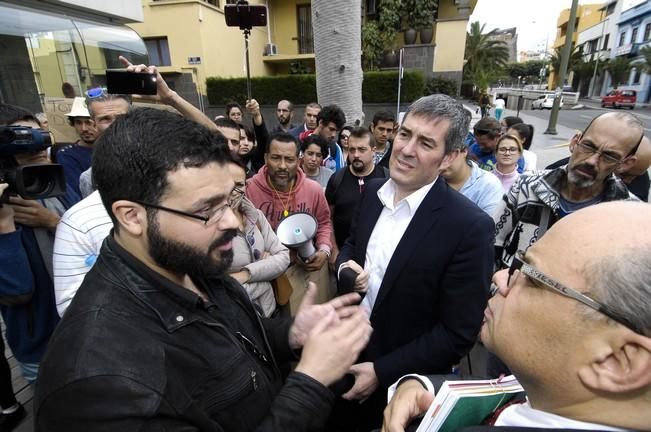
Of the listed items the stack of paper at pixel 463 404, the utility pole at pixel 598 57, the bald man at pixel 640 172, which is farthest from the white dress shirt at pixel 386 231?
the utility pole at pixel 598 57

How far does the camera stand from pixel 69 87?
6.96 meters

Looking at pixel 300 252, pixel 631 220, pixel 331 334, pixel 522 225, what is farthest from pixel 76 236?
pixel 522 225

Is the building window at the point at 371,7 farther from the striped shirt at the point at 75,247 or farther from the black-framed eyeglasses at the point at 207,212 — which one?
the black-framed eyeglasses at the point at 207,212

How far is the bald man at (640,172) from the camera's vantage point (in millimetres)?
2852

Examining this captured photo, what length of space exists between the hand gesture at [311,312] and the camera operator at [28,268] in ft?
4.83

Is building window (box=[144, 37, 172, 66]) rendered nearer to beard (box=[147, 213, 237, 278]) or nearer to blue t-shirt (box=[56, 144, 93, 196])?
blue t-shirt (box=[56, 144, 93, 196])

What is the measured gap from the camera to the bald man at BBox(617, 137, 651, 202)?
2852 millimetres

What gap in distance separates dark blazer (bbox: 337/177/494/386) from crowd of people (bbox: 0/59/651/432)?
1 centimetres

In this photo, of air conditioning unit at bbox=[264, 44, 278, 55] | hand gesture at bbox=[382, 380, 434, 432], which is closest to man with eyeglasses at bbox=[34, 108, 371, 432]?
hand gesture at bbox=[382, 380, 434, 432]

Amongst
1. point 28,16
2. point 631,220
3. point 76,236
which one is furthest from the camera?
point 28,16

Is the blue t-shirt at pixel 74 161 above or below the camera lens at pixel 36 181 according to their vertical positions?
below

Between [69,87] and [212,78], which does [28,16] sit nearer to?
[69,87]

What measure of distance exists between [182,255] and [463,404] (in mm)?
995

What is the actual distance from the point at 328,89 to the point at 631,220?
682 cm
